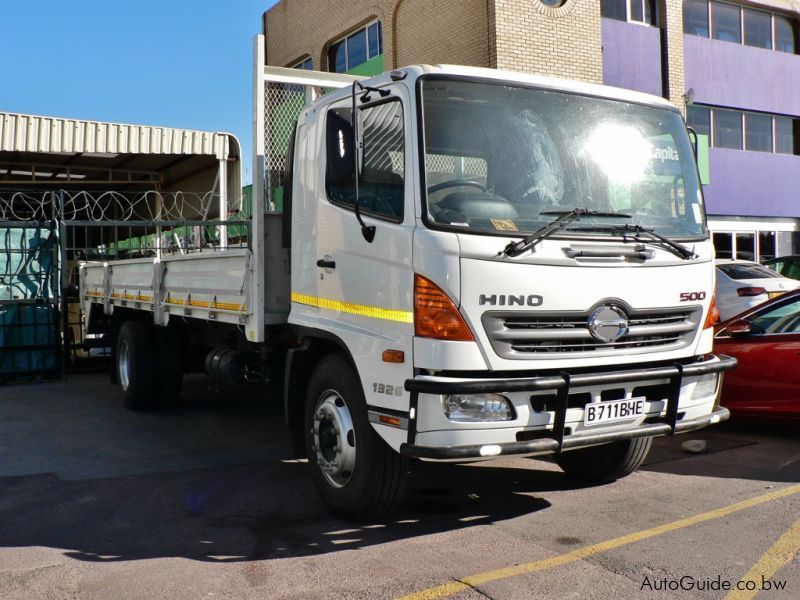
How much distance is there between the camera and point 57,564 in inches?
Answer: 170

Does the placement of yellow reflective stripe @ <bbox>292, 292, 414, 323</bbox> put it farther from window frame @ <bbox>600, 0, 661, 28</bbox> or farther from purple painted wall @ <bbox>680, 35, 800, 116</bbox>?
purple painted wall @ <bbox>680, 35, 800, 116</bbox>

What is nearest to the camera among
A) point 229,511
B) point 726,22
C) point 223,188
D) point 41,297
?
point 229,511

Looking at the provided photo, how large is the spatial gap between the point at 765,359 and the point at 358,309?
13.3 feet

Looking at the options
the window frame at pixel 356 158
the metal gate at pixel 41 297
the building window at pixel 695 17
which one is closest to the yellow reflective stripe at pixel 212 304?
the window frame at pixel 356 158

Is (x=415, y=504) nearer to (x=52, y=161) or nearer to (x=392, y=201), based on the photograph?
(x=392, y=201)

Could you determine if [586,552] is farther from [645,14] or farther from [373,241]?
[645,14]

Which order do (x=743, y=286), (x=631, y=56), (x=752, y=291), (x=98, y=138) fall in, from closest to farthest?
(x=752, y=291) → (x=743, y=286) → (x=98, y=138) → (x=631, y=56)

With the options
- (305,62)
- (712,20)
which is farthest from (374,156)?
(305,62)

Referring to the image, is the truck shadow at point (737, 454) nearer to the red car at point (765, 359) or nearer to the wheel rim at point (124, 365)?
the red car at point (765, 359)

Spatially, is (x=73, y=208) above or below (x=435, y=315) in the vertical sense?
above

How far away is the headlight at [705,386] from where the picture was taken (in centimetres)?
495

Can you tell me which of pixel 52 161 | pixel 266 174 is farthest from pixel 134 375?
pixel 52 161

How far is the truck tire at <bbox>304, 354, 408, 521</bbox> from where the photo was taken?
4660 millimetres

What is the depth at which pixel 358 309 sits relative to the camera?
476cm
